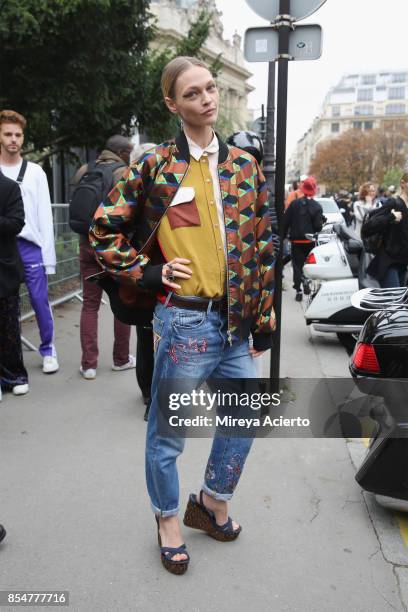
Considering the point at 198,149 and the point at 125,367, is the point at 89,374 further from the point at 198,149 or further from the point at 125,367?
the point at 198,149

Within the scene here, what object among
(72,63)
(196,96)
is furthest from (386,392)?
(72,63)

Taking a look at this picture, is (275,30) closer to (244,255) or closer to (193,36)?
(244,255)

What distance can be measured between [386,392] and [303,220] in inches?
276

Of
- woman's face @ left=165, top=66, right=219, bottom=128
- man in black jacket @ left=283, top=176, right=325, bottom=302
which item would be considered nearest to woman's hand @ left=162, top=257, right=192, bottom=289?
woman's face @ left=165, top=66, right=219, bottom=128

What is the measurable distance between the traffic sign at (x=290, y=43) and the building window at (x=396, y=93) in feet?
467

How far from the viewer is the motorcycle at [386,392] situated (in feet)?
9.00

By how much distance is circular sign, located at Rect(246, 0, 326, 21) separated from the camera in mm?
3943

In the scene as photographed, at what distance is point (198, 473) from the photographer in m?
3.49

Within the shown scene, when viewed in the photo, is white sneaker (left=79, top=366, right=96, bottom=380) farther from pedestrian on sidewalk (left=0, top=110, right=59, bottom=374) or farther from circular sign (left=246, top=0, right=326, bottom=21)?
circular sign (left=246, top=0, right=326, bottom=21)

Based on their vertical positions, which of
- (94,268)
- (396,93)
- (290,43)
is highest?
(396,93)

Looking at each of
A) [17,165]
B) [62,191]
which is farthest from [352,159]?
[17,165]

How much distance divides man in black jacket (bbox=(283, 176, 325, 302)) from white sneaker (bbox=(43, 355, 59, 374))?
5.09 m

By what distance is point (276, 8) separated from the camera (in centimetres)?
399

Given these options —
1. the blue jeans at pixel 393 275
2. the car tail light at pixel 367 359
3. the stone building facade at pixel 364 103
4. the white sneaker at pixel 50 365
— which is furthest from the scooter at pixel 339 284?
the stone building facade at pixel 364 103
